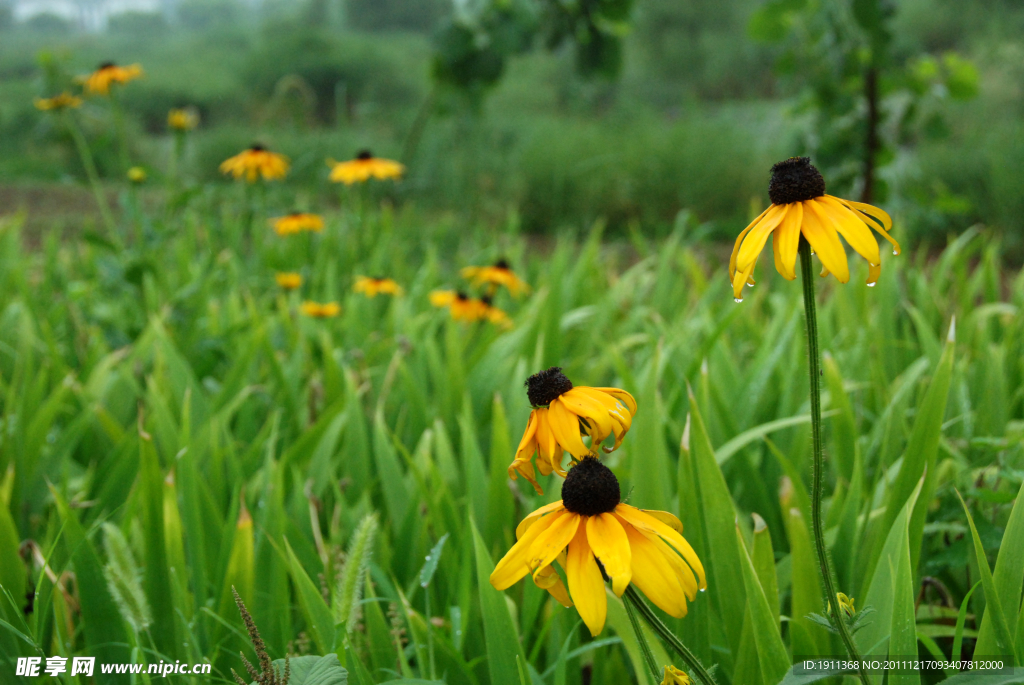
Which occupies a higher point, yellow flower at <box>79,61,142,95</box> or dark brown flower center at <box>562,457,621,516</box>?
yellow flower at <box>79,61,142,95</box>

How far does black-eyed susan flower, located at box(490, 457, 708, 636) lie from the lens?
0.50 m

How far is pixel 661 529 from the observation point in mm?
526

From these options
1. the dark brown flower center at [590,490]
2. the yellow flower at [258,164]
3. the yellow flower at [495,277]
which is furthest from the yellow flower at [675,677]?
the yellow flower at [258,164]

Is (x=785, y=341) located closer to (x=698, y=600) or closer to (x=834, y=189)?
(x=698, y=600)

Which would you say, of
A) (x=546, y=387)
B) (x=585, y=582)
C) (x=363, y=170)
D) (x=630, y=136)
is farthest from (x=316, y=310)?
(x=630, y=136)

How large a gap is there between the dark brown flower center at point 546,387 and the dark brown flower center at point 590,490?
0.08 m

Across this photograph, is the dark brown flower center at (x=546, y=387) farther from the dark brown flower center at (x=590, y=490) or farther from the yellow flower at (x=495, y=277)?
the yellow flower at (x=495, y=277)

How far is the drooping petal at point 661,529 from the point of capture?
51 cm

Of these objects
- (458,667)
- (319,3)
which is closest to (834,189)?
(458,667)

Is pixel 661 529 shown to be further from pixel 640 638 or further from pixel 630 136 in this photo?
pixel 630 136

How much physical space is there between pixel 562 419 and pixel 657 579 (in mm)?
140

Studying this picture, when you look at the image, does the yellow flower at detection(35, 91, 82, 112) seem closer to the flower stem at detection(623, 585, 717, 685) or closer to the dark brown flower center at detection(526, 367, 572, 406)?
the dark brown flower center at detection(526, 367, 572, 406)

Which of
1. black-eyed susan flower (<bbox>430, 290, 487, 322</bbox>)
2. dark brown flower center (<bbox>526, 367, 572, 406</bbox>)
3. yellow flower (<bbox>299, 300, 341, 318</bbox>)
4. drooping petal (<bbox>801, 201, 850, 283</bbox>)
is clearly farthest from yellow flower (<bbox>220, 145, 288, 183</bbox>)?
drooping petal (<bbox>801, 201, 850, 283</bbox>)

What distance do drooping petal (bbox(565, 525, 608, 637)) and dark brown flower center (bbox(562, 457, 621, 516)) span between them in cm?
2
